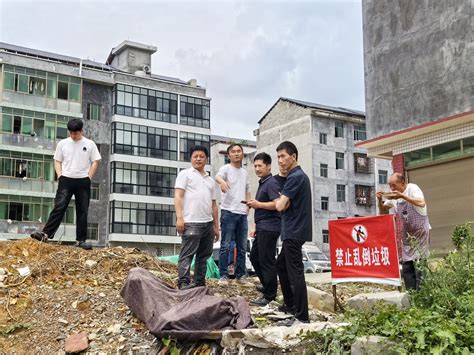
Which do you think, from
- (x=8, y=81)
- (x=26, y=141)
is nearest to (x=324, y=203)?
(x=26, y=141)

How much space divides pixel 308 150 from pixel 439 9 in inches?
1039

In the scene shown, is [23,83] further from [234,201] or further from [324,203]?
[234,201]

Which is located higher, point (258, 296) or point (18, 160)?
point (18, 160)

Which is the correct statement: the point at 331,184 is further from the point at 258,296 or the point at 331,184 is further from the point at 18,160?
the point at 258,296

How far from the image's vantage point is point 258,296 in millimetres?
7707

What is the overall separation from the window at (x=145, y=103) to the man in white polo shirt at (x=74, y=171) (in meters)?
32.2

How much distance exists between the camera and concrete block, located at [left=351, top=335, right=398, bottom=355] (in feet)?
14.6

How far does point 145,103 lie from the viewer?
41.2 metres

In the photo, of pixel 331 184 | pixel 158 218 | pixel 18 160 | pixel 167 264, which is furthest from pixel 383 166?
pixel 167 264

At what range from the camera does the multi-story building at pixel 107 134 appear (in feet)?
116

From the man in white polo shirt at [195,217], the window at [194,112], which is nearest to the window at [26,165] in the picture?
the window at [194,112]

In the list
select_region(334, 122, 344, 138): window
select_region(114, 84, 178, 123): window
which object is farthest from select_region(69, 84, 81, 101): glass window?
select_region(334, 122, 344, 138): window

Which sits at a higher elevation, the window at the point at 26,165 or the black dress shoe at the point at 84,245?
the window at the point at 26,165

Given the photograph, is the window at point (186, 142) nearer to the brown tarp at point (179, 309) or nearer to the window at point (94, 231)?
the window at point (94, 231)
